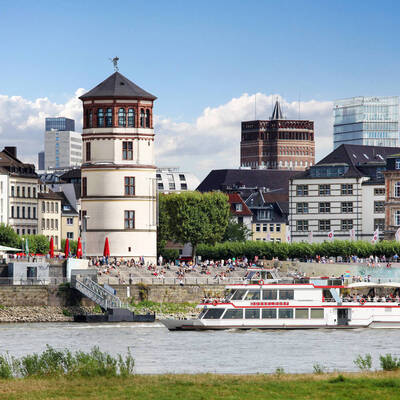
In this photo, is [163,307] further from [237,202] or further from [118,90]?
[237,202]

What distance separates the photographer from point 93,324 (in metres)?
91.8

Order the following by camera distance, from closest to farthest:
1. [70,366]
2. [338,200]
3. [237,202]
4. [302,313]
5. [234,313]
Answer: [70,366] → [234,313] → [302,313] → [338,200] → [237,202]

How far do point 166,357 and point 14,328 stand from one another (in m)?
23.8

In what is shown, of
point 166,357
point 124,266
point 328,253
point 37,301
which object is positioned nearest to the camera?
point 166,357

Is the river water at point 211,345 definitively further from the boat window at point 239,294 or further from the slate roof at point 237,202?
the slate roof at point 237,202

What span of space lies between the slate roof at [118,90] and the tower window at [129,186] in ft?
21.6

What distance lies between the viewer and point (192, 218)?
466ft

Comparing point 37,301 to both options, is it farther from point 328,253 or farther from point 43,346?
point 328,253

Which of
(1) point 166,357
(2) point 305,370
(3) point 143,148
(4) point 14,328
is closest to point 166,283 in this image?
(3) point 143,148

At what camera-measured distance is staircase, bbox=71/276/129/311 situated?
9706cm

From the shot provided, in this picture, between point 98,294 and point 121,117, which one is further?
point 121,117

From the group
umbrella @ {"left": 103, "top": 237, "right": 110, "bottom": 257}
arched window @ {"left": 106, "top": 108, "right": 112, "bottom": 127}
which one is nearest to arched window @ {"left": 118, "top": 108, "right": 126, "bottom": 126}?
arched window @ {"left": 106, "top": 108, "right": 112, "bottom": 127}

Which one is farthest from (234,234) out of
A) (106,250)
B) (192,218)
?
(106,250)

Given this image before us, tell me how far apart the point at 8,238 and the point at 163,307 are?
134ft
